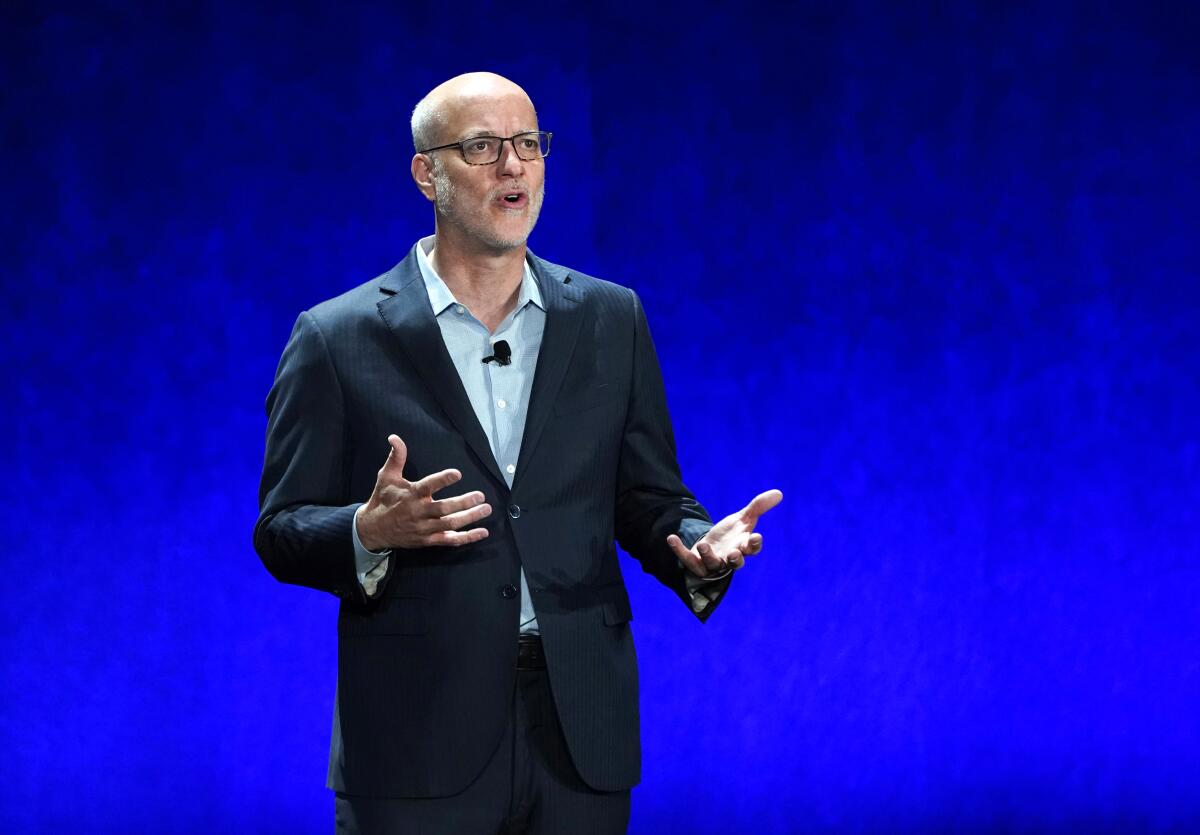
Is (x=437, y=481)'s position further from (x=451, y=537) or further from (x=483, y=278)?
(x=483, y=278)

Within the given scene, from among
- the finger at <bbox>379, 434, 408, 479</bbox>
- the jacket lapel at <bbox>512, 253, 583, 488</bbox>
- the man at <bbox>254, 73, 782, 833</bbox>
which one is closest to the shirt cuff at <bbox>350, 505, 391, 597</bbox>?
the man at <bbox>254, 73, 782, 833</bbox>

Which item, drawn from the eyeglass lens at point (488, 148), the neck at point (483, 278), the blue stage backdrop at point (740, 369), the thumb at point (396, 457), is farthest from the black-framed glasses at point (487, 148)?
the blue stage backdrop at point (740, 369)

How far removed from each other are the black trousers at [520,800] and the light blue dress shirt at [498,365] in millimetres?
117

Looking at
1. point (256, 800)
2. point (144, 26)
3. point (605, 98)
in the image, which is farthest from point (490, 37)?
point (256, 800)

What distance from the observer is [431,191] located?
216 cm

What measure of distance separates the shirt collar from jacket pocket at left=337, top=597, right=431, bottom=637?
1.28ft

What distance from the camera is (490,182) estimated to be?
2.09 m

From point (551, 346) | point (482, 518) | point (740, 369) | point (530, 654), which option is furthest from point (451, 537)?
point (740, 369)

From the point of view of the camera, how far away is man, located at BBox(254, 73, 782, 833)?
196 centimetres

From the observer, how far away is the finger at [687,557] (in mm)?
1962

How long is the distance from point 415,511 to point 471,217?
1.63 feet

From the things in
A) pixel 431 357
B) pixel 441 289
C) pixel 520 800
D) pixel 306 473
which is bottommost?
pixel 520 800

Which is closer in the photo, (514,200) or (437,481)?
(437,481)

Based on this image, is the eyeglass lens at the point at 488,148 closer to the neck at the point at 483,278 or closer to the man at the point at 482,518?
the man at the point at 482,518
